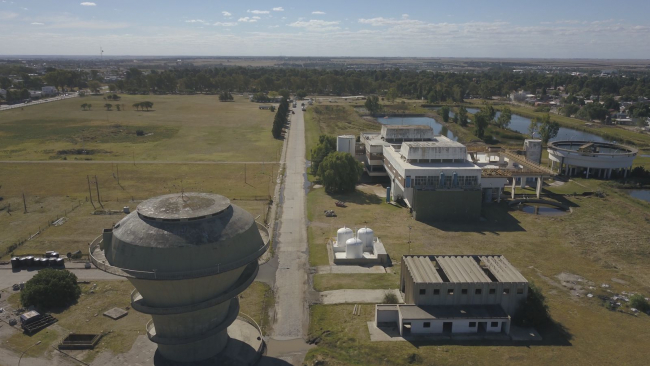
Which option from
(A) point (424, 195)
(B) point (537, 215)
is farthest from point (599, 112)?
(A) point (424, 195)

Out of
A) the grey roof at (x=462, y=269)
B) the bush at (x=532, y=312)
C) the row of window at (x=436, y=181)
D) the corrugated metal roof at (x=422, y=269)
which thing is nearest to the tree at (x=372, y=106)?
the row of window at (x=436, y=181)

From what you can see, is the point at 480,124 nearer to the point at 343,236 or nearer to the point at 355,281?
the point at 343,236

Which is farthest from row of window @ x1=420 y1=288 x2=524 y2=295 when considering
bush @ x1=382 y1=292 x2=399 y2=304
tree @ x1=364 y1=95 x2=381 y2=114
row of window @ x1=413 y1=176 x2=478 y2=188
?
tree @ x1=364 y1=95 x2=381 y2=114

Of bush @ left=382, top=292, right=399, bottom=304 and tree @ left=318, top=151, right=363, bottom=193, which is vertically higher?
tree @ left=318, top=151, right=363, bottom=193

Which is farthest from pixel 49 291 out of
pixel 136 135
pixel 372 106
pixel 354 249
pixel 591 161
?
pixel 372 106

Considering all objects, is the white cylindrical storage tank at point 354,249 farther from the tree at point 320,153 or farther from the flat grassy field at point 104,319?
the tree at point 320,153

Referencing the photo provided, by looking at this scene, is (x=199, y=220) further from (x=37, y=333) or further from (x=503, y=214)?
(x=503, y=214)

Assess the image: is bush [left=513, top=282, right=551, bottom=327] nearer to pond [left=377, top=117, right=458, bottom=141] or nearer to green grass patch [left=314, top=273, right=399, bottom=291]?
green grass patch [left=314, top=273, right=399, bottom=291]
